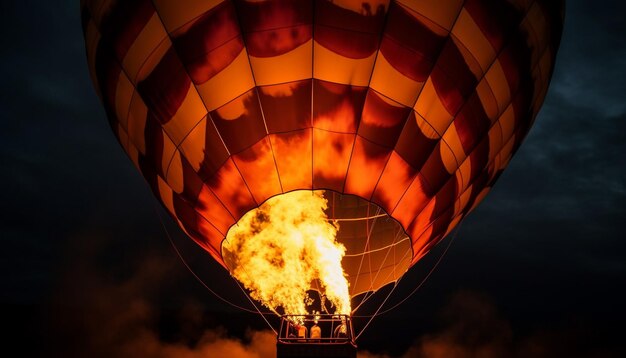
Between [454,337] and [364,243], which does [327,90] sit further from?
[454,337]

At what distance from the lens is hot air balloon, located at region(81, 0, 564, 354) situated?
12.1 ft

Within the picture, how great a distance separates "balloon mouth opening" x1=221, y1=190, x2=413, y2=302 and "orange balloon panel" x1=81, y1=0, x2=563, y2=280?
235 centimetres

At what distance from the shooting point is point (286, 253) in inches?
214

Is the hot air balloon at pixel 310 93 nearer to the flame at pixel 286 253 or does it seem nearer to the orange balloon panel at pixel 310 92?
the orange balloon panel at pixel 310 92

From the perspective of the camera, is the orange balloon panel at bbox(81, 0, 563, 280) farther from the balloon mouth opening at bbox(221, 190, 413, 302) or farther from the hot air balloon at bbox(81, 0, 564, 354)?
the balloon mouth opening at bbox(221, 190, 413, 302)

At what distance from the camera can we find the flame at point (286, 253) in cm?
524

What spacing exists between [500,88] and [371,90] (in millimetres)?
1342

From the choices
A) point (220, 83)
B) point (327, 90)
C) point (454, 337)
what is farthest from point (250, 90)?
point (454, 337)

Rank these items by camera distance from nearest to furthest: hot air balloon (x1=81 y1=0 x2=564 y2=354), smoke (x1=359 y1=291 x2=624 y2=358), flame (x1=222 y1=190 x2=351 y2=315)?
hot air balloon (x1=81 y1=0 x2=564 y2=354) → flame (x1=222 y1=190 x2=351 y2=315) → smoke (x1=359 y1=291 x2=624 y2=358)

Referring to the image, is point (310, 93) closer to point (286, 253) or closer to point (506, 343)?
point (286, 253)

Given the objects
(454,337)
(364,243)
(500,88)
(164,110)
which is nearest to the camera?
(164,110)

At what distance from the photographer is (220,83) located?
12.5ft

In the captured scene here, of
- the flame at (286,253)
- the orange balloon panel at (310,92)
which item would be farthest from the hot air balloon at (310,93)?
the flame at (286,253)

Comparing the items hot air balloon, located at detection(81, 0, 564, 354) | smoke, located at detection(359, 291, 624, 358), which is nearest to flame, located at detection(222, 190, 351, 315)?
hot air balloon, located at detection(81, 0, 564, 354)
